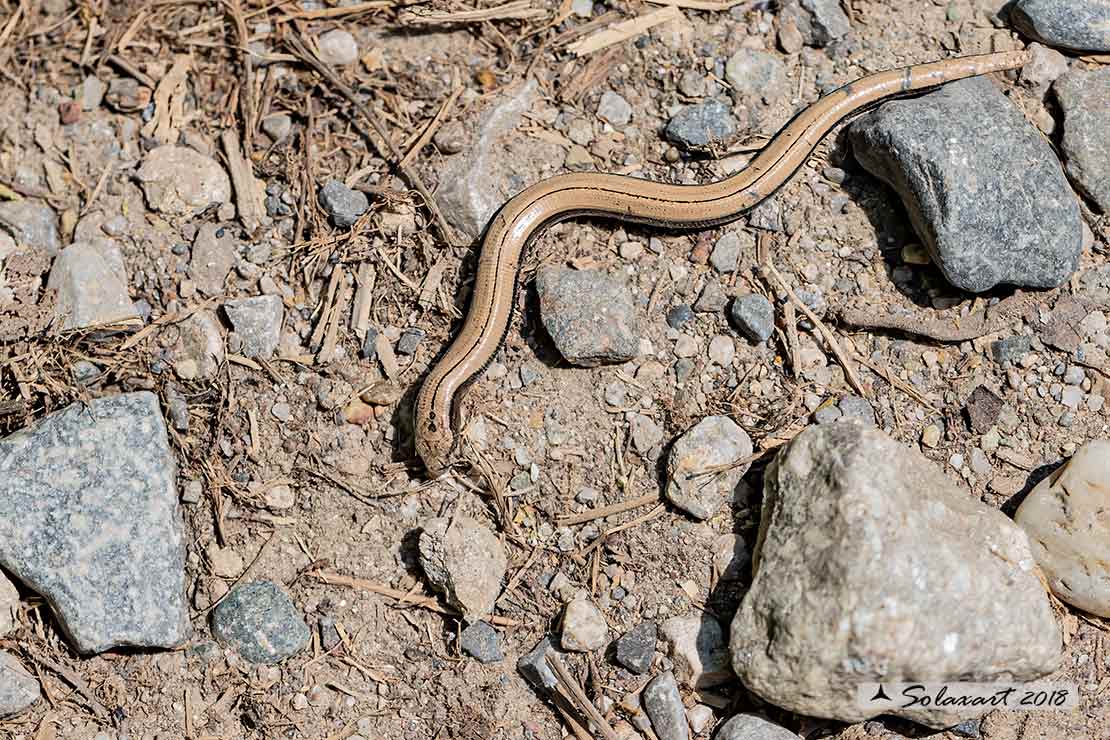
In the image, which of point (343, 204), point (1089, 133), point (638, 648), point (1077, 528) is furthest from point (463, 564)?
point (1089, 133)

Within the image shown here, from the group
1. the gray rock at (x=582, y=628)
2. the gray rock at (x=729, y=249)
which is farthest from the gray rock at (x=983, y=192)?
the gray rock at (x=582, y=628)

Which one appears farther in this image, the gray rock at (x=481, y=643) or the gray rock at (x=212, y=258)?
the gray rock at (x=212, y=258)

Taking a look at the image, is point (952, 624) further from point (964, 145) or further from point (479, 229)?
point (479, 229)

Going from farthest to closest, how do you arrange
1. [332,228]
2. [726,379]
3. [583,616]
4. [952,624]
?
[332,228] < [726,379] < [583,616] < [952,624]

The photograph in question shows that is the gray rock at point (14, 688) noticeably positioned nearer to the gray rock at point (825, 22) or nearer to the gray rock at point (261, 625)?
the gray rock at point (261, 625)

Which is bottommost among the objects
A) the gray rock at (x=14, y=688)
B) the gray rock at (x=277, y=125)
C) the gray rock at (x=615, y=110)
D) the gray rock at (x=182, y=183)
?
the gray rock at (x=14, y=688)

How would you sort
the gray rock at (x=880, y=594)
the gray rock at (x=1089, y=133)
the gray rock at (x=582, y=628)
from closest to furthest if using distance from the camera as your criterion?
the gray rock at (x=880, y=594), the gray rock at (x=582, y=628), the gray rock at (x=1089, y=133)

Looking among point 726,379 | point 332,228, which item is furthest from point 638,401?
point 332,228

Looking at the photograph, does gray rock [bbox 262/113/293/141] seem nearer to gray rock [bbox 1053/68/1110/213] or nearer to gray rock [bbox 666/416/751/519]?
gray rock [bbox 666/416/751/519]
